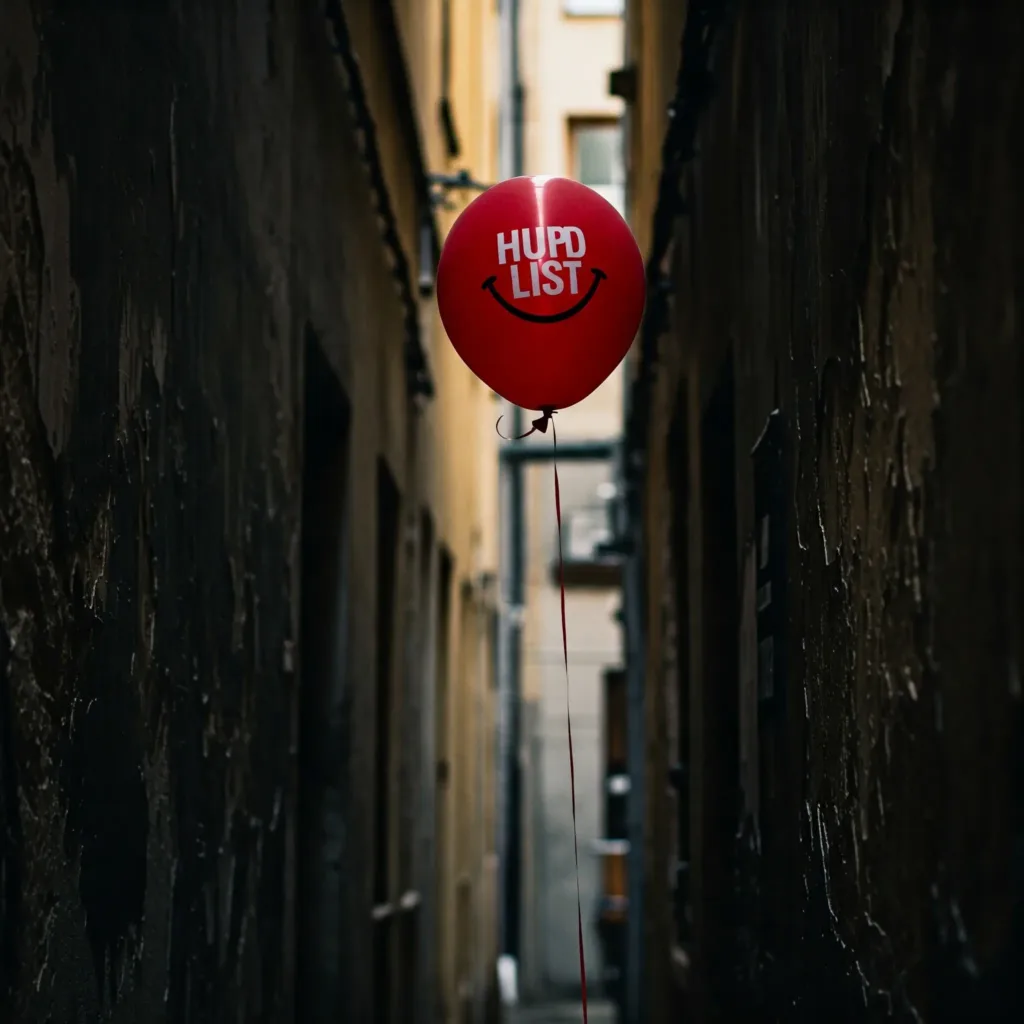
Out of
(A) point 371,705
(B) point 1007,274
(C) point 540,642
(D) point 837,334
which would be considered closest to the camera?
(B) point 1007,274

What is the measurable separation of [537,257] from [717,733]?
2385mm

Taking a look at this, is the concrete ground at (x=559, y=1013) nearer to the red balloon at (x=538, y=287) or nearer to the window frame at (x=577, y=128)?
the window frame at (x=577, y=128)

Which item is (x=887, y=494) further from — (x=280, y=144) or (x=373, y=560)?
(x=373, y=560)

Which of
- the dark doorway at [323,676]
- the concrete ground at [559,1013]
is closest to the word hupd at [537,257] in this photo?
the dark doorway at [323,676]

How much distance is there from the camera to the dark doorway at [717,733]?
5855mm

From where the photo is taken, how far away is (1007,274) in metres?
2.01

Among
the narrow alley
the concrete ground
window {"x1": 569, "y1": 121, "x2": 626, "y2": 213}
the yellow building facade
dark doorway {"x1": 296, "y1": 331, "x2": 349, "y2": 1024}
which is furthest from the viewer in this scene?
window {"x1": 569, "y1": 121, "x2": 626, "y2": 213}

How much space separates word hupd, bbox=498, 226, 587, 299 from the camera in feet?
13.0

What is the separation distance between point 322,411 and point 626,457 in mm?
5525

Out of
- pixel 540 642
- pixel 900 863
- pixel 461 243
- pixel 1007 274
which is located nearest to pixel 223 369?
pixel 461 243

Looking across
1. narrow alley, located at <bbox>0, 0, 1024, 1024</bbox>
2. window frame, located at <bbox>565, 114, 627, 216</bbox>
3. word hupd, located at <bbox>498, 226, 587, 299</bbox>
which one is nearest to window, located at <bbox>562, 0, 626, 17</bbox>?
window frame, located at <bbox>565, 114, 627, 216</bbox>

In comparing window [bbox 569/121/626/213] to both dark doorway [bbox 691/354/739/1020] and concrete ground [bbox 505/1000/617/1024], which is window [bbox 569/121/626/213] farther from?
dark doorway [bbox 691/354/739/1020]

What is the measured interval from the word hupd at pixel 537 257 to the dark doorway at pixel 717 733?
1848mm

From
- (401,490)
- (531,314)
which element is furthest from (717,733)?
(401,490)
